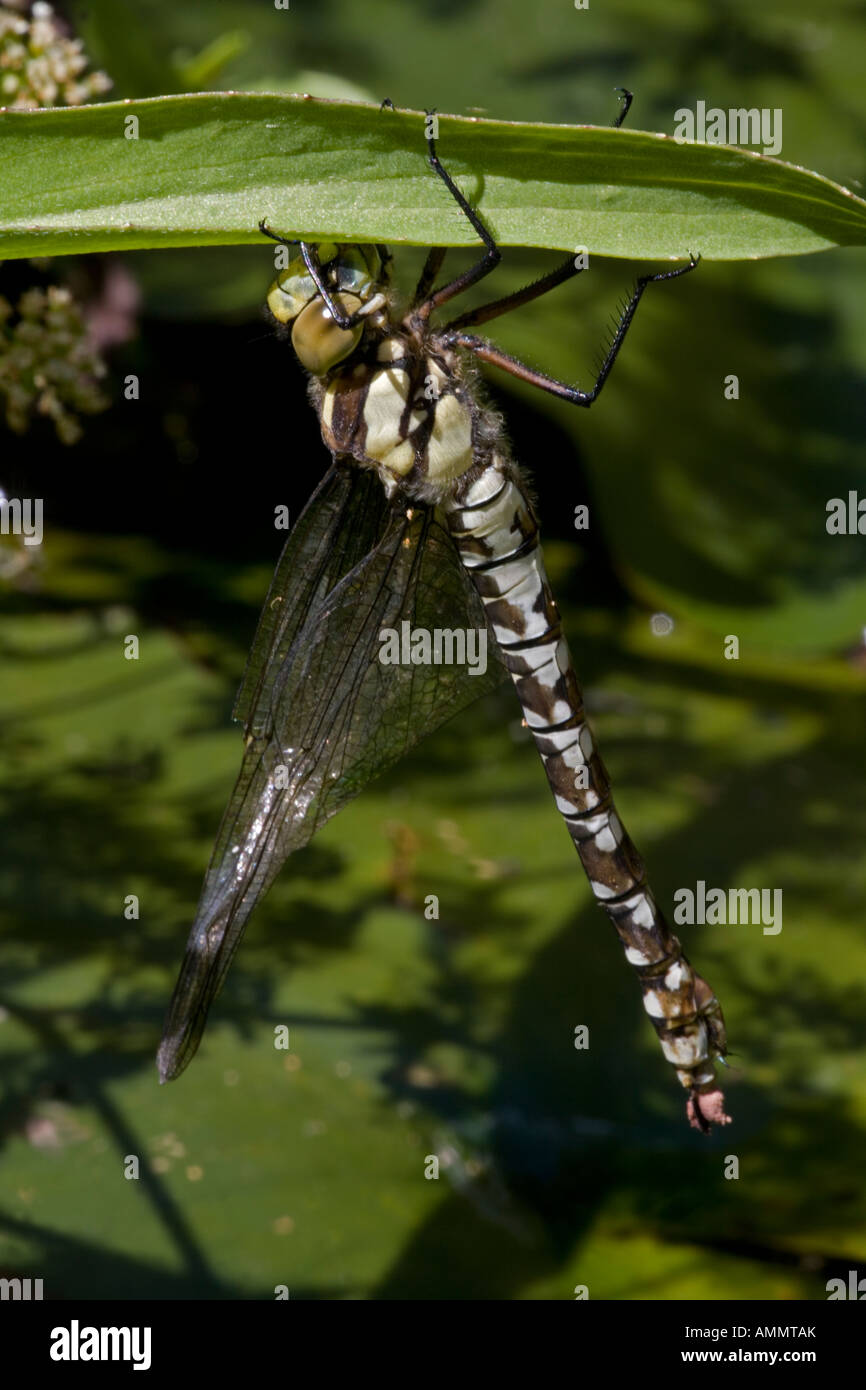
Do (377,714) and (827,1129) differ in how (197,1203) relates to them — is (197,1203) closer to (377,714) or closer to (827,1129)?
(377,714)

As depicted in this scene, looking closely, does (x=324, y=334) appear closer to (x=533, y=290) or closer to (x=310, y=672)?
(x=533, y=290)

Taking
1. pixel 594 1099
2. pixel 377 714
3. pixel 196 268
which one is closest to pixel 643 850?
pixel 594 1099

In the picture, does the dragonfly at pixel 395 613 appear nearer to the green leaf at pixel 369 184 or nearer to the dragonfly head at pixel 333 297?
the dragonfly head at pixel 333 297

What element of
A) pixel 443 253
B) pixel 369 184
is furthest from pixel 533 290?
pixel 369 184

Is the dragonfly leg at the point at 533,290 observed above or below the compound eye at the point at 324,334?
above

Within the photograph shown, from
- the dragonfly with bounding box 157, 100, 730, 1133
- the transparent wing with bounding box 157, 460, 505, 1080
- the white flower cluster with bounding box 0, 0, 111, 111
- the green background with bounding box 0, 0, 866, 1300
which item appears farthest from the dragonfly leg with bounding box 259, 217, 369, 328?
the green background with bounding box 0, 0, 866, 1300

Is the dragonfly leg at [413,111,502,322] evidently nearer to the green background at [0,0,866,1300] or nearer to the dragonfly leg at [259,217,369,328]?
the dragonfly leg at [259,217,369,328]

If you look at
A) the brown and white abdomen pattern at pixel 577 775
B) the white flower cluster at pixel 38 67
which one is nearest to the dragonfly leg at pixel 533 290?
the brown and white abdomen pattern at pixel 577 775
